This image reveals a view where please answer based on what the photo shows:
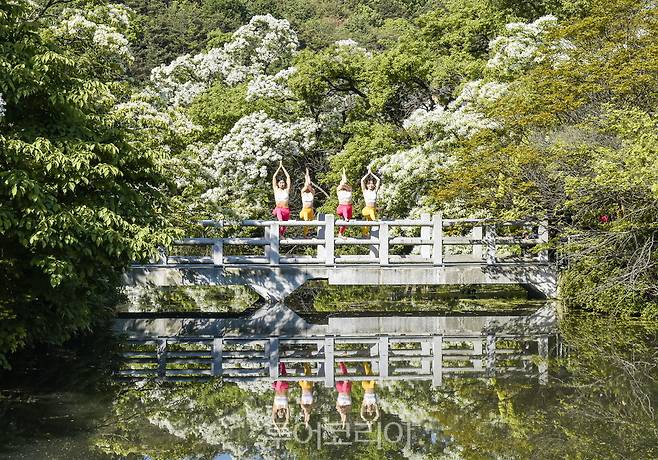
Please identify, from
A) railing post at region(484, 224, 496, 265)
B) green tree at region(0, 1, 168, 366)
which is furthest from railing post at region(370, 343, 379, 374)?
railing post at region(484, 224, 496, 265)

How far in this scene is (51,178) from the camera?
35.3 feet

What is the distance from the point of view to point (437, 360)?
13.2 metres

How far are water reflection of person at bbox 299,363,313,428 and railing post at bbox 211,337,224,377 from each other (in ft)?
3.85

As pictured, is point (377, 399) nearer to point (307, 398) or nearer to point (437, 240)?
point (307, 398)

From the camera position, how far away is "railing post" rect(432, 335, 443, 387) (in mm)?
11602

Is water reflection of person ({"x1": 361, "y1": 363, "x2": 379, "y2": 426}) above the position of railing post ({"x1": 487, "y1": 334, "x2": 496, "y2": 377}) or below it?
below

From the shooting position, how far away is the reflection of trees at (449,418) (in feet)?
26.7

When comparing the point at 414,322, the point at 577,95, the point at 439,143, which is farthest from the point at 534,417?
the point at 439,143

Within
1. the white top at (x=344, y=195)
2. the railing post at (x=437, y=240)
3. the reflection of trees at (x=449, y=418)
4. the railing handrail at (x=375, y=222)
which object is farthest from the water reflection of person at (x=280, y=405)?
the white top at (x=344, y=195)

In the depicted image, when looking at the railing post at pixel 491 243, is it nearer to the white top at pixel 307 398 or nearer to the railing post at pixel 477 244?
the railing post at pixel 477 244

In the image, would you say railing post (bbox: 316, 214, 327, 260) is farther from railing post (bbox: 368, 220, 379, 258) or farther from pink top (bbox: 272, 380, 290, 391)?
pink top (bbox: 272, 380, 290, 391)

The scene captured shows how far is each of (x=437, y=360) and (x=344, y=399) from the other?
312 centimetres

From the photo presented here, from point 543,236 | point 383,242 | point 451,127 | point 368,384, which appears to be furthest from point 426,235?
point 368,384

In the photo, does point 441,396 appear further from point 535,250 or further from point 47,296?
point 535,250
